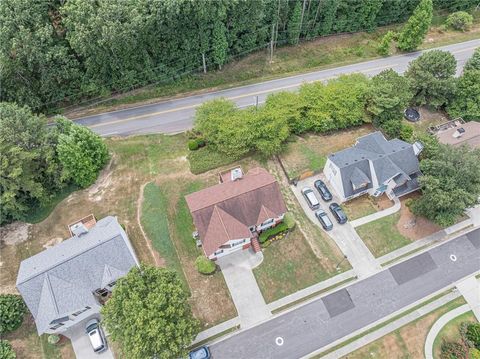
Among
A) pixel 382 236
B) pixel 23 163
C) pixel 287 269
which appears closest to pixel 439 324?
pixel 382 236

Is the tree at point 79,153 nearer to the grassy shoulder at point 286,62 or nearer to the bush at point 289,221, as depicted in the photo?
the grassy shoulder at point 286,62

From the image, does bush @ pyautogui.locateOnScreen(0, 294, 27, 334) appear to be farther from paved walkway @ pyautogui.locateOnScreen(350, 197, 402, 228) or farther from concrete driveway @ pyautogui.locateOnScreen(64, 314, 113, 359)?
paved walkway @ pyautogui.locateOnScreen(350, 197, 402, 228)

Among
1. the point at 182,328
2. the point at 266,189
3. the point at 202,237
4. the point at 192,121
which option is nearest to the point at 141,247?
the point at 202,237

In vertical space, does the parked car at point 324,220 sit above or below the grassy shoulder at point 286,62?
below

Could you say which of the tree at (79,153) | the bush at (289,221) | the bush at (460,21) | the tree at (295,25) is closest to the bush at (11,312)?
the tree at (79,153)

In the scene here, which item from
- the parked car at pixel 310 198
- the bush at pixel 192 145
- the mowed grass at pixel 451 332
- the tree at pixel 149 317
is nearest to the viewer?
the tree at pixel 149 317

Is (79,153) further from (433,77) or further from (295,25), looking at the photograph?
(433,77)
